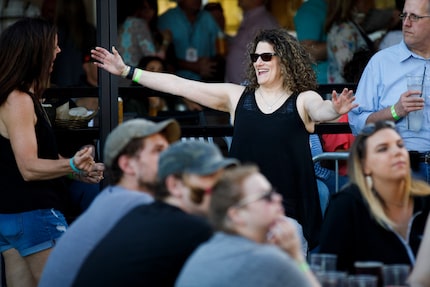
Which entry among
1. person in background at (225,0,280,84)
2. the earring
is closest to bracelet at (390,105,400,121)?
the earring

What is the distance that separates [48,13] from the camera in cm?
1087

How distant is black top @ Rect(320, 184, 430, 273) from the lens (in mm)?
5121

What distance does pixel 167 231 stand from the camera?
452 centimetres

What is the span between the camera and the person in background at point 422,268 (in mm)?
4840

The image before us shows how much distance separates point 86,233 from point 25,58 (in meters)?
1.61

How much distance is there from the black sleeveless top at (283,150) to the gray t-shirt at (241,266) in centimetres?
229

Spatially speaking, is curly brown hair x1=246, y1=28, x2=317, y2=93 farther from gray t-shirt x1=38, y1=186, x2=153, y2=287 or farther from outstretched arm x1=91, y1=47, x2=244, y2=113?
gray t-shirt x1=38, y1=186, x2=153, y2=287

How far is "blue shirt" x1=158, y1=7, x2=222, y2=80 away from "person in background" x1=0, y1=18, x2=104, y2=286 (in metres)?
4.58

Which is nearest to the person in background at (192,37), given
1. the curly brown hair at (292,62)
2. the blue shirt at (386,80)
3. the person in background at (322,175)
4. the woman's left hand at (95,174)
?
the person in background at (322,175)

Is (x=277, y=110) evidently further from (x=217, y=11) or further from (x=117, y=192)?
(x=217, y=11)

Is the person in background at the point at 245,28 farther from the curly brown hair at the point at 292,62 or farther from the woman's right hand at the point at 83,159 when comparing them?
the woman's right hand at the point at 83,159

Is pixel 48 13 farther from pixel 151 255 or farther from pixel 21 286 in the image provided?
pixel 151 255

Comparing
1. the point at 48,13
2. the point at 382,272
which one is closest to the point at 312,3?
the point at 48,13

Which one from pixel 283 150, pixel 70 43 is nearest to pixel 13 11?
pixel 70 43
